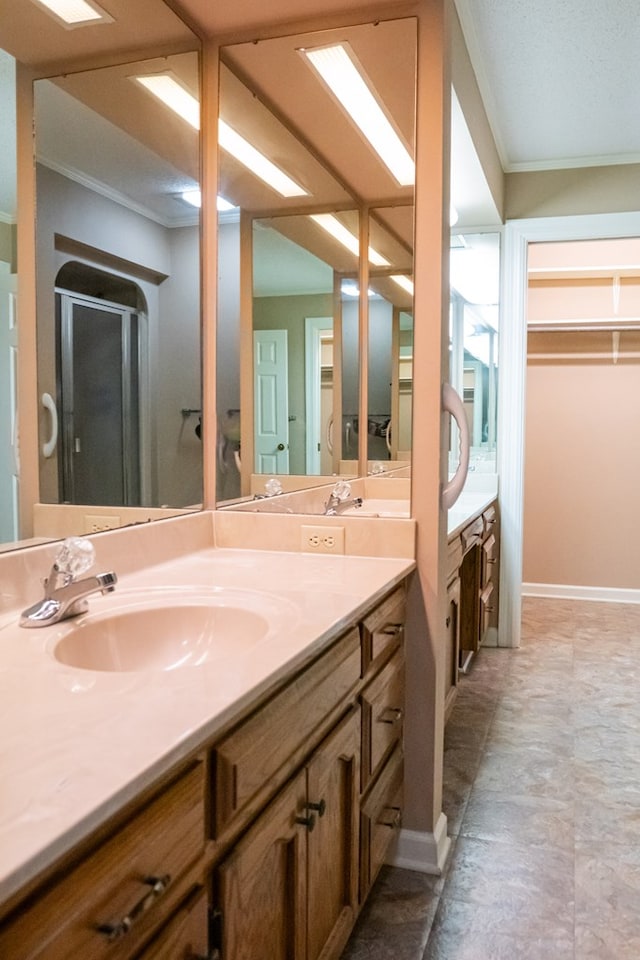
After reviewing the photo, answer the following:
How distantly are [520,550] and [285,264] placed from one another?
2.35 m

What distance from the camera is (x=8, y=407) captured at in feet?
4.32

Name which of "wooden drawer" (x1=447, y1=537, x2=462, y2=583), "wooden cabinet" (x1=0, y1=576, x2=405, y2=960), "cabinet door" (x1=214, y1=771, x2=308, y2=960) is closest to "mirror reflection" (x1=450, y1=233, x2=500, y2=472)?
"wooden drawer" (x1=447, y1=537, x2=462, y2=583)

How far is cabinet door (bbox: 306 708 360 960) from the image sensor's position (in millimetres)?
1301

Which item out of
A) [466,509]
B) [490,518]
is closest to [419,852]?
[466,509]

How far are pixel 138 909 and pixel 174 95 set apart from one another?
194 centimetres

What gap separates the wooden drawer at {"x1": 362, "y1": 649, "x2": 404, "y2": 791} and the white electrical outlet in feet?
1.07

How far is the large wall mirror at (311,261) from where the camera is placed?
205 cm

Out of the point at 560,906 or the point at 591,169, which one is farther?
the point at 591,169

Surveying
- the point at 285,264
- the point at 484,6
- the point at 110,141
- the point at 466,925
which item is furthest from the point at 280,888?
the point at 484,6

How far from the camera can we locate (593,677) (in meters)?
3.64

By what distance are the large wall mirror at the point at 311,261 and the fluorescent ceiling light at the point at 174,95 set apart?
9cm

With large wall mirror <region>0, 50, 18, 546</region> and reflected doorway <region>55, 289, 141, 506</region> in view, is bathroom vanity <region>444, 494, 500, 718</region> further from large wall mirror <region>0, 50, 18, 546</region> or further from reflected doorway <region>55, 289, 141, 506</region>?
large wall mirror <region>0, 50, 18, 546</region>

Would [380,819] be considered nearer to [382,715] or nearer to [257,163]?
[382,715]

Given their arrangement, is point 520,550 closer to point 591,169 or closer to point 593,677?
point 593,677
